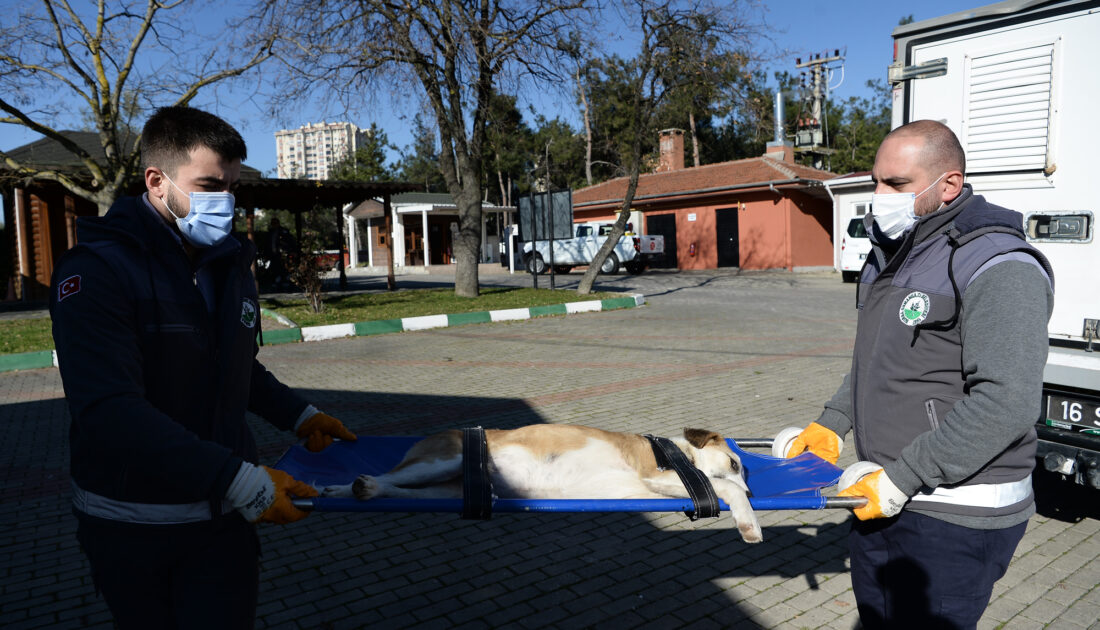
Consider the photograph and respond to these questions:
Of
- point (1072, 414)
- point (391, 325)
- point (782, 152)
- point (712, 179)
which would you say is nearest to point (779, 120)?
point (782, 152)

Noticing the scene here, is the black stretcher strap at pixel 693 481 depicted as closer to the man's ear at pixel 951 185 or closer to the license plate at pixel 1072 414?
the man's ear at pixel 951 185

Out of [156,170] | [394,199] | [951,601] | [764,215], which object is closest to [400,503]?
[156,170]

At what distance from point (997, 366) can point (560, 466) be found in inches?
72.5

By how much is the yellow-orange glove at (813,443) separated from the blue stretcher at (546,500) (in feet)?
0.21

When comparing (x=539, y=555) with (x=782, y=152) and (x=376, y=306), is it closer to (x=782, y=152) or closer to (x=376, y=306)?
(x=376, y=306)

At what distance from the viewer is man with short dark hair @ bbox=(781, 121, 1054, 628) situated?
189 cm

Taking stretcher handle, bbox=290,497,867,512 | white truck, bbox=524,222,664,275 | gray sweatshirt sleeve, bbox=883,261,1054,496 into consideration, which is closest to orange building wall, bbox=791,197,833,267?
white truck, bbox=524,222,664,275

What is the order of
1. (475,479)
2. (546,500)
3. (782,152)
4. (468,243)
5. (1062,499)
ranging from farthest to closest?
(782,152) < (468,243) < (1062,499) < (475,479) < (546,500)

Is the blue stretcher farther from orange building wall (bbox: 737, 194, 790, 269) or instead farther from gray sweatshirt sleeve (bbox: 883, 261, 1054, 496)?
orange building wall (bbox: 737, 194, 790, 269)

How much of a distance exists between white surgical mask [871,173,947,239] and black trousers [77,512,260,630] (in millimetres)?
2142

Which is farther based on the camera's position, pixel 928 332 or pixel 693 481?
pixel 693 481

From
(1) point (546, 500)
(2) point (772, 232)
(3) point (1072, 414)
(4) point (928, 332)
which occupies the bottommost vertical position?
(3) point (1072, 414)

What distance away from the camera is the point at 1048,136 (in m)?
3.82

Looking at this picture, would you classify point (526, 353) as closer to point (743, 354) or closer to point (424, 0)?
point (743, 354)
